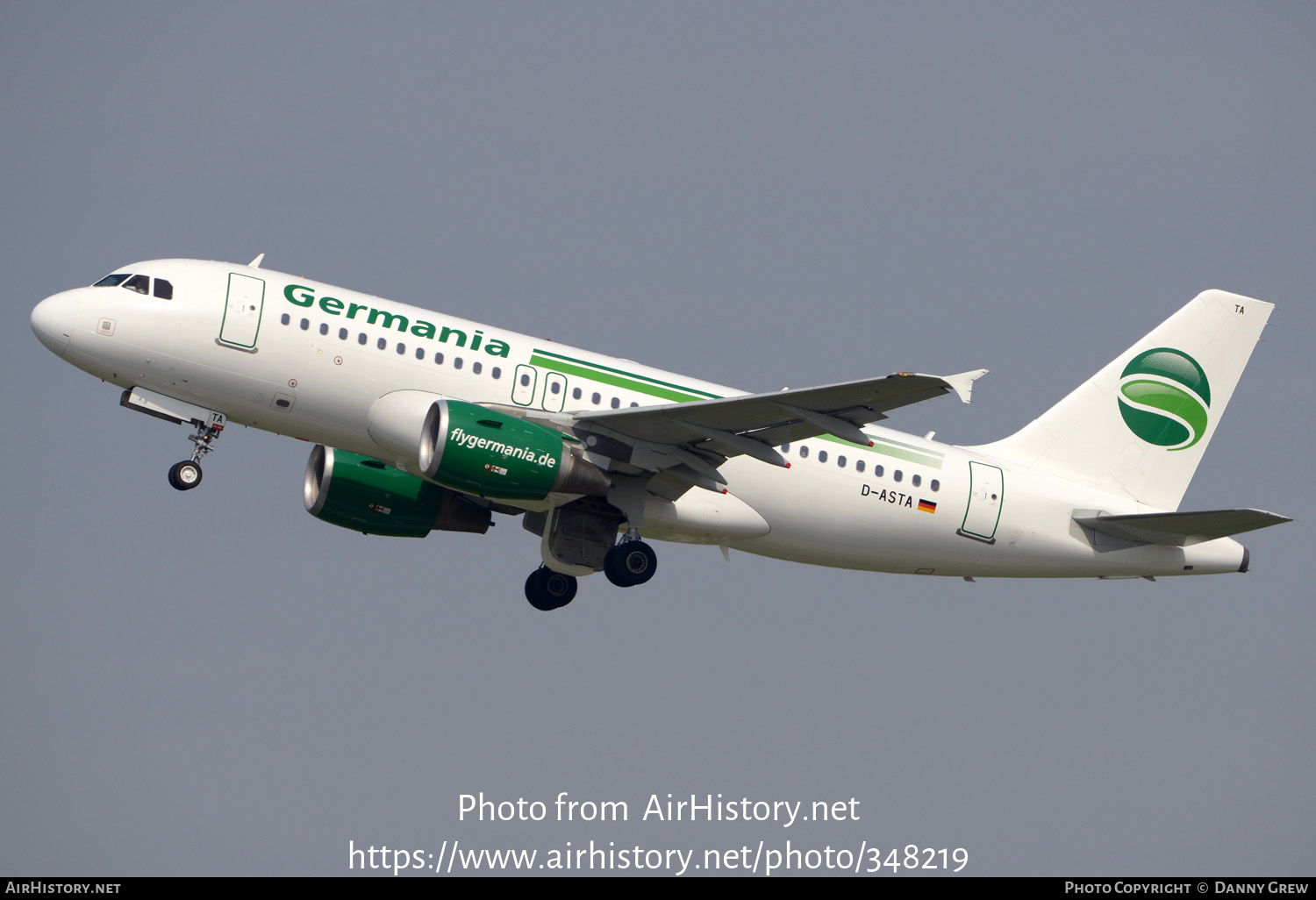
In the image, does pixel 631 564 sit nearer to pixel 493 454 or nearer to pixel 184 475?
pixel 493 454

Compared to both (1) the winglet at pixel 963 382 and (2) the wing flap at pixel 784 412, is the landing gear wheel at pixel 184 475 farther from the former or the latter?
(1) the winglet at pixel 963 382

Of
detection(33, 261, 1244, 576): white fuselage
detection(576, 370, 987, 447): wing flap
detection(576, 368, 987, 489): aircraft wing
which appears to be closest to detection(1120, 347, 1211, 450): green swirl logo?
detection(33, 261, 1244, 576): white fuselage

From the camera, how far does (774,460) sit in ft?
98.3

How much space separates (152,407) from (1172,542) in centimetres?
2292

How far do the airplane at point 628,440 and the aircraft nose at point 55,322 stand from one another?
0.05 m

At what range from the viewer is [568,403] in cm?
3131

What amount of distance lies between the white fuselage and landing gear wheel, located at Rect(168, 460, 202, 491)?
1.32 metres

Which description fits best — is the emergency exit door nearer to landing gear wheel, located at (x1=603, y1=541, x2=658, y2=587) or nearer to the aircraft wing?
the aircraft wing

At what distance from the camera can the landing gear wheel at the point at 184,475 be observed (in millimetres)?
30688

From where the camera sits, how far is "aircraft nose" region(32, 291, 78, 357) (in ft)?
97.7

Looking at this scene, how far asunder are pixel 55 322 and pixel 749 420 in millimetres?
14133

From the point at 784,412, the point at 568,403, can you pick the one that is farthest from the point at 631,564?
the point at 784,412

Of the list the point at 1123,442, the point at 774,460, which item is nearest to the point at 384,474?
the point at 774,460

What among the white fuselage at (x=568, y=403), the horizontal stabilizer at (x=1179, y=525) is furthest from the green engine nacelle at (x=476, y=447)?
the horizontal stabilizer at (x=1179, y=525)
